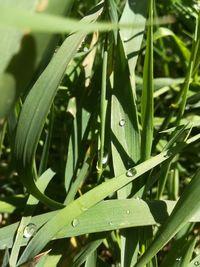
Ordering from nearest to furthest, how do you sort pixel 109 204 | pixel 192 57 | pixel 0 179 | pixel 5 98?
pixel 5 98, pixel 109 204, pixel 192 57, pixel 0 179

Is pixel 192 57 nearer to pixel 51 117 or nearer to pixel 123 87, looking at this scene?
pixel 123 87

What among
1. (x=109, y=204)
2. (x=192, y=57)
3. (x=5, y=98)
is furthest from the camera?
(x=192, y=57)

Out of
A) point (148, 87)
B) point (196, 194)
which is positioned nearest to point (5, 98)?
point (196, 194)

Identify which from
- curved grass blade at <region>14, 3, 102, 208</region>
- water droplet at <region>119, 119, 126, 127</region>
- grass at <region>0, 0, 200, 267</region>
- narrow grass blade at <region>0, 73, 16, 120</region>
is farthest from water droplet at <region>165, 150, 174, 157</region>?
narrow grass blade at <region>0, 73, 16, 120</region>

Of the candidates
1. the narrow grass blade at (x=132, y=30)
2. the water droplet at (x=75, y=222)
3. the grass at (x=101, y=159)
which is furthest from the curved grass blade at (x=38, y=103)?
the narrow grass blade at (x=132, y=30)

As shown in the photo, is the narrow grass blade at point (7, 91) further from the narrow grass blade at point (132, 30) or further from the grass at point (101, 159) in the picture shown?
the narrow grass blade at point (132, 30)

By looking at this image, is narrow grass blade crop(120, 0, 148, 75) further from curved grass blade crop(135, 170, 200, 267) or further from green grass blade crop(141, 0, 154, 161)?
curved grass blade crop(135, 170, 200, 267)

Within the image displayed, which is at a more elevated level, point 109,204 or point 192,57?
point 192,57
